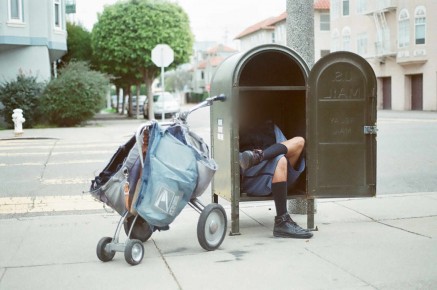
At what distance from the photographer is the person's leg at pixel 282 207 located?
5742 millimetres

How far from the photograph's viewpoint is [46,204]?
8273mm

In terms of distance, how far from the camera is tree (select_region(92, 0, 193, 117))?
34844 millimetres

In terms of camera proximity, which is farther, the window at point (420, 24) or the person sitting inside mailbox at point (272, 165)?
the window at point (420, 24)

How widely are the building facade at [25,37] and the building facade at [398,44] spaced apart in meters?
25.3

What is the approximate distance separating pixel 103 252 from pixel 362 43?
157ft

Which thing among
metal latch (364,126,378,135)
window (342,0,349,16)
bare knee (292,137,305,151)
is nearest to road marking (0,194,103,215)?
bare knee (292,137,305,151)

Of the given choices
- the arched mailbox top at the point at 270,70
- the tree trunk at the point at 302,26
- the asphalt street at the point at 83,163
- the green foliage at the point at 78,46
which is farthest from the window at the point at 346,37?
the arched mailbox top at the point at 270,70

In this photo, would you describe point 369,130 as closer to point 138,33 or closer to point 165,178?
point 165,178

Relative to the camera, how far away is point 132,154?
16.6 ft

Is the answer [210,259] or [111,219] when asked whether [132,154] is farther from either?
[111,219]

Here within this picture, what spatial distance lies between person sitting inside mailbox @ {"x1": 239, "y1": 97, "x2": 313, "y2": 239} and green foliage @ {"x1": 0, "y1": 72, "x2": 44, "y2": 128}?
2173 centimetres

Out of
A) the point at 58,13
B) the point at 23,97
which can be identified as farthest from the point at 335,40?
the point at 23,97

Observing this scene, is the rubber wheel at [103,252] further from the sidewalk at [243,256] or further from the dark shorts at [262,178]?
the dark shorts at [262,178]

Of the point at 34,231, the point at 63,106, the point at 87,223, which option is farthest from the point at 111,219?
the point at 63,106
